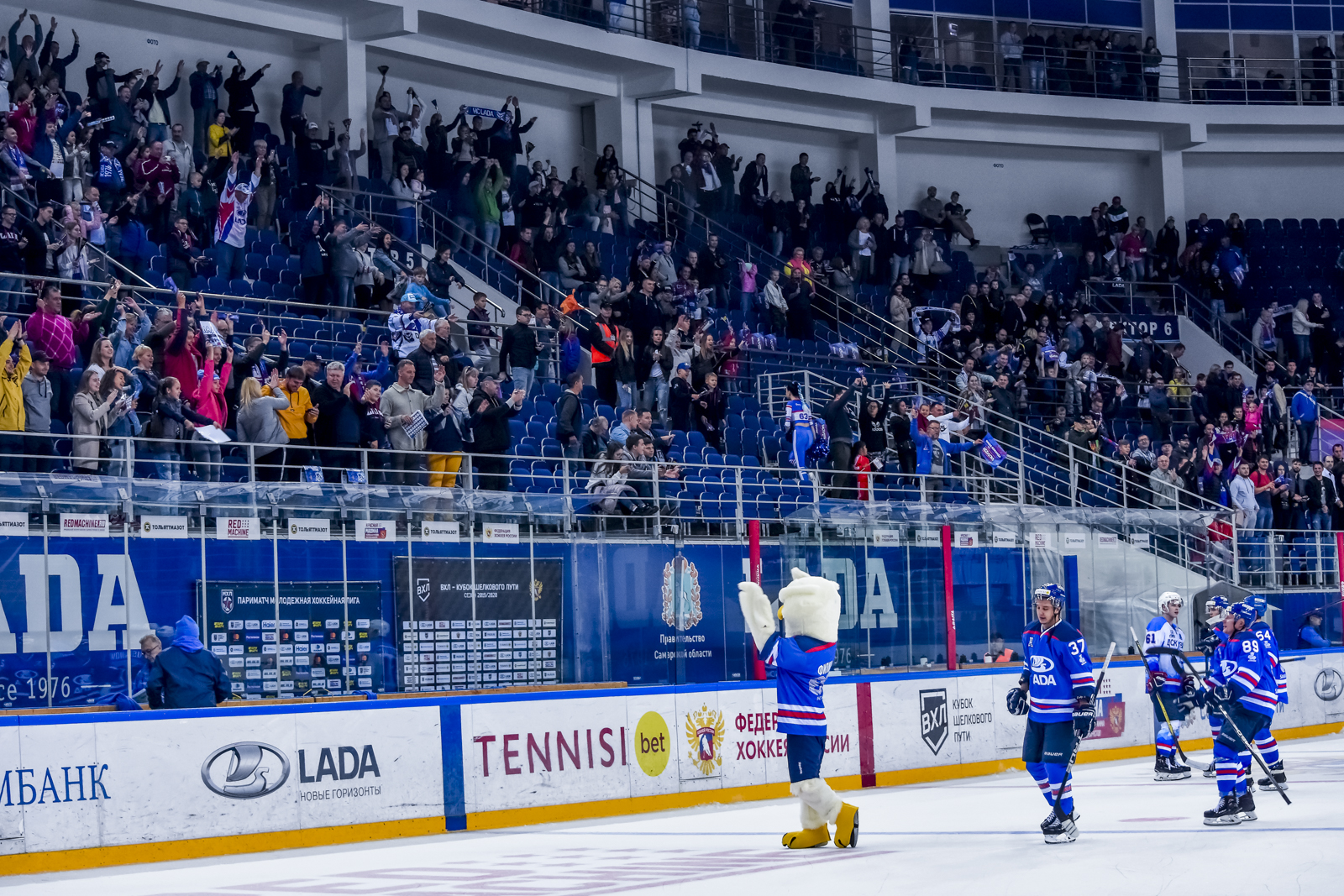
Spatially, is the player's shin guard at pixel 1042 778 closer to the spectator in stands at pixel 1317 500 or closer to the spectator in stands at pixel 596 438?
the spectator in stands at pixel 596 438

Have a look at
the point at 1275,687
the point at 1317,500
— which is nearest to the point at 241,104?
the point at 1275,687

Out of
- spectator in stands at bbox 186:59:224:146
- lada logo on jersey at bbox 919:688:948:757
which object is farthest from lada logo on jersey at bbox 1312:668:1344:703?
spectator in stands at bbox 186:59:224:146

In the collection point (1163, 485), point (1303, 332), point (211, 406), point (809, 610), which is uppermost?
point (1303, 332)

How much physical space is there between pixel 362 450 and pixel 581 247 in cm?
984

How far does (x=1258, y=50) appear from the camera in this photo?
37.4 meters

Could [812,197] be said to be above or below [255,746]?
above

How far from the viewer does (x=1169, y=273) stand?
3459cm

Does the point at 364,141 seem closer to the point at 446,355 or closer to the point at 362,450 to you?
the point at 446,355

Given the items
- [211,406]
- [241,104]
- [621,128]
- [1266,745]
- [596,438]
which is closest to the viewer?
[1266,745]

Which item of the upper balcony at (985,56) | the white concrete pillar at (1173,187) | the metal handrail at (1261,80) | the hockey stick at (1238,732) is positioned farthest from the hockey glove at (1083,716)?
the metal handrail at (1261,80)

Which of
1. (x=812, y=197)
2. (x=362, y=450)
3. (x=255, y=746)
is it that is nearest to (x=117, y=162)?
(x=362, y=450)

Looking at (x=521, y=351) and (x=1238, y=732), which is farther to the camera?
(x=521, y=351)

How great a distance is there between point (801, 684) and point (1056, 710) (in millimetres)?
1663

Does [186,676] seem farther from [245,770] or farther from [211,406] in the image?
[211,406]
